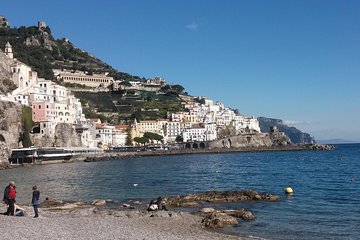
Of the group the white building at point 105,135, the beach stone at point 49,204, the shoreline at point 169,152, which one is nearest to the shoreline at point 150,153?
the shoreline at point 169,152

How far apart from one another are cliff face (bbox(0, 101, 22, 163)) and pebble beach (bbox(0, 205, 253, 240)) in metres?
65.4

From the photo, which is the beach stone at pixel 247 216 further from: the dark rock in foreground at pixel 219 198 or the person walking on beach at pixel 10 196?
the person walking on beach at pixel 10 196

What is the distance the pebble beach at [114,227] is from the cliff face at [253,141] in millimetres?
141220

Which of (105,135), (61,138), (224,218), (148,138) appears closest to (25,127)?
(61,138)

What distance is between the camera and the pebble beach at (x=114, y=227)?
1645cm

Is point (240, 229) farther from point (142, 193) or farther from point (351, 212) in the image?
point (142, 193)

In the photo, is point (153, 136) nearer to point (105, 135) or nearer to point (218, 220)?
point (105, 135)

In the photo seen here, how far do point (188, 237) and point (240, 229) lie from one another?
4.41 metres

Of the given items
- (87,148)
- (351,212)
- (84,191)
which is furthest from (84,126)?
(351,212)

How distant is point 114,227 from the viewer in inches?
762

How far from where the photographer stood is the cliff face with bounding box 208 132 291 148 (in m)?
166

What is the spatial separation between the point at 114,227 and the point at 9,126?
77195mm

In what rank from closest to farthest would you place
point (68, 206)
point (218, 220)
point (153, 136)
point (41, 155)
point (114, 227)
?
point (114, 227), point (218, 220), point (68, 206), point (41, 155), point (153, 136)

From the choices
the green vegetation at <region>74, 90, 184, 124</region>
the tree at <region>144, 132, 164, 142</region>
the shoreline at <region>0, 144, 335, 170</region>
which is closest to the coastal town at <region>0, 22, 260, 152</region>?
the tree at <region>144, 132, 164, 142</region>
